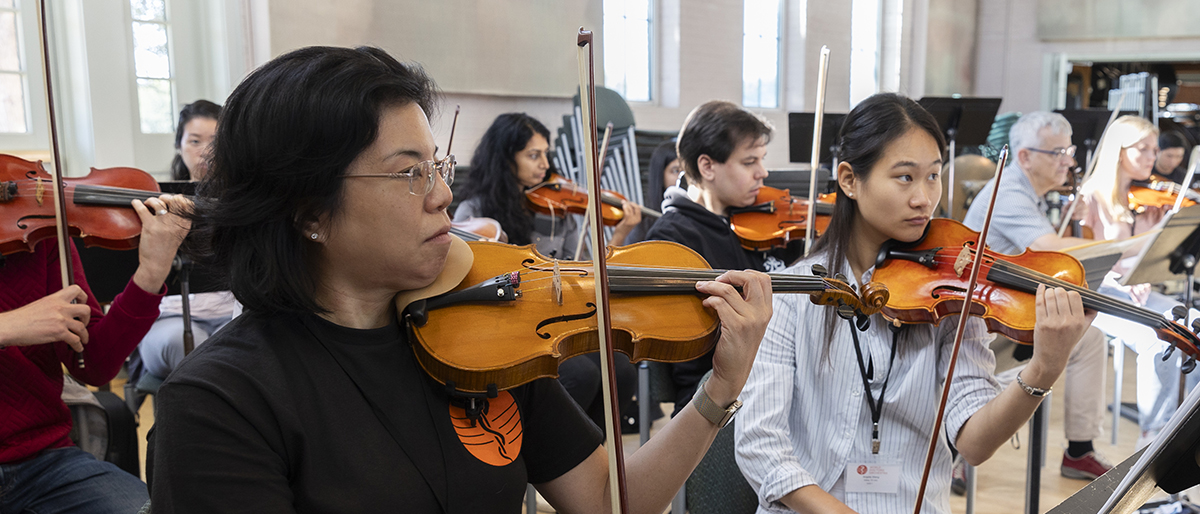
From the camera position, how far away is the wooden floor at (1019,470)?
9.25ft

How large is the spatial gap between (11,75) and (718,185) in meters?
3.15

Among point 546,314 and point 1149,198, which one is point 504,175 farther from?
point 1149,198

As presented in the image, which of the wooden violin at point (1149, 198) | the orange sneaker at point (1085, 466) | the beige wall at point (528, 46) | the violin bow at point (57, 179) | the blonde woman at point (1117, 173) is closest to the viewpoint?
the violin bow at point (57, 179)

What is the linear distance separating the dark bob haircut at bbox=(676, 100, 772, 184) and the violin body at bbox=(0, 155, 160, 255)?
1555mm

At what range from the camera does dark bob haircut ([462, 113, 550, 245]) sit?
3396mm

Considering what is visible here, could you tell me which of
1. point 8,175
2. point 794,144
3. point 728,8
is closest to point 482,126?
point 794,144

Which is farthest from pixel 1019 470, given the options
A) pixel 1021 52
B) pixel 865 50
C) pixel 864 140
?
pixel 1021 52

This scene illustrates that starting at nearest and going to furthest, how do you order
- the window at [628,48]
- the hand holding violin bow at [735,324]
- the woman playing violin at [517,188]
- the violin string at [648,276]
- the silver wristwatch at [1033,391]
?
1. the hand holding violin bow at [735,324]
2. the violin string at [648,276]
3. the silver wristwatch at [1033,391]
4. the woman playing violin at [517,188]
5. the window at [628,48]

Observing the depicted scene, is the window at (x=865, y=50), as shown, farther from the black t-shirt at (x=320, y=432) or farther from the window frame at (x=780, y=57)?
the black t-shirt at (x=320, y=432)

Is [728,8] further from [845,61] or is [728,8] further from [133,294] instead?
[133,294]

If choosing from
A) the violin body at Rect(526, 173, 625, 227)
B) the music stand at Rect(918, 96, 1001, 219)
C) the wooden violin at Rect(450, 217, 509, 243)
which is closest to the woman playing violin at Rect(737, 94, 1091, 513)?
the wooden violin at Rect(450, 217, 509, 243)

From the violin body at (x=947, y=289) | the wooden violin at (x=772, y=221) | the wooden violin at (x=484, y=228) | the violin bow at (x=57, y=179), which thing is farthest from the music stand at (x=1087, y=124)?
the violin bow at (x=57, y=179)

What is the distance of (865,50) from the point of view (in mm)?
9125

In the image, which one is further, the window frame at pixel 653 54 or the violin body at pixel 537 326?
the window frame at pixel 653 54
